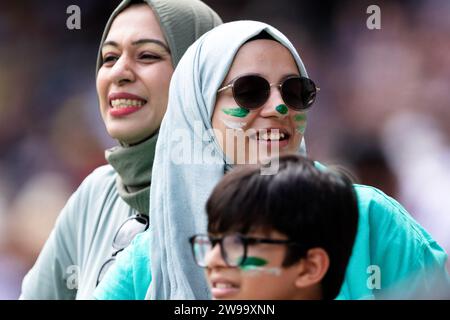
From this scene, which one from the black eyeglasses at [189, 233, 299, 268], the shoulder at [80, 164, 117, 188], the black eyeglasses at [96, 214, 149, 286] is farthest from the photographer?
the shoulder at [80, 164, 117, 188]

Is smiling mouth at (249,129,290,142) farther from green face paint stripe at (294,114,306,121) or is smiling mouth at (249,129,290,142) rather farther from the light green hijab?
the light green hijab

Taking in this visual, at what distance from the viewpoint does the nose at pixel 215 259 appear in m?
1.78

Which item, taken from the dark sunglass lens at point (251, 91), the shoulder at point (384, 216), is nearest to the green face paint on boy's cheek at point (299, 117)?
the dark sunglass lens at point (251, 91)

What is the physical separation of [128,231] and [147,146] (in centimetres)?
31

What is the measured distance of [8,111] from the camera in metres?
5.21

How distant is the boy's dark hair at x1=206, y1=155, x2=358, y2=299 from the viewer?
1.79 metres

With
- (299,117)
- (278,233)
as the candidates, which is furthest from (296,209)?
(299,117)

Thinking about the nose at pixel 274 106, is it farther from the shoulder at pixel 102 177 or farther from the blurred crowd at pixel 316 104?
the blurred crowd at pixel 316 104

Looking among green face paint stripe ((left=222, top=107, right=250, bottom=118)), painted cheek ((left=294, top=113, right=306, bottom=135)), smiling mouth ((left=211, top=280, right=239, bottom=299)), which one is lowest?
smiling mouth ((left=211, top=280, right=239, bottom=299))

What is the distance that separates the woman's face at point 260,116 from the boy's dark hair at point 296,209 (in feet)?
1.38

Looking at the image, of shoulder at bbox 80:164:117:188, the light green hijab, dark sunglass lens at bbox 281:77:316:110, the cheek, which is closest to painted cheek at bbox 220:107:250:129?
dark sunglass lens at bbox 281:77:316:110

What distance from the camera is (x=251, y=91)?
2.30 meters

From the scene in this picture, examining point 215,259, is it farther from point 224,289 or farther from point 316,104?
point 316,104

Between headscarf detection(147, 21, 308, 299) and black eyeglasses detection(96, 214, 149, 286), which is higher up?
headscarf detection(147, 21, 308, 299)
